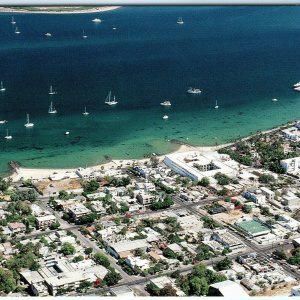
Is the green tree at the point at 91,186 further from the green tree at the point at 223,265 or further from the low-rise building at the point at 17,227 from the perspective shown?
the green tree at the point at 223,265

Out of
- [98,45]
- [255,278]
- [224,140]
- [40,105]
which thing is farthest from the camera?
[98,45]

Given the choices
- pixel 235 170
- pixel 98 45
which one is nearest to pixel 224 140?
pixel 235 170

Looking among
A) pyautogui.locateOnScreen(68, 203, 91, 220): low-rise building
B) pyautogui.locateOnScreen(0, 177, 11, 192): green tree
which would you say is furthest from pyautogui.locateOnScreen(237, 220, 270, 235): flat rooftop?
pyautogui.locateOnScreen(0, 177, 11, 192): green tree

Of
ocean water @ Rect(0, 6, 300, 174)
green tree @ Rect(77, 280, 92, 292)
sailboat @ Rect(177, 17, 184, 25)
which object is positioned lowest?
ocean water @ Rect(0, 6, 300, 174)

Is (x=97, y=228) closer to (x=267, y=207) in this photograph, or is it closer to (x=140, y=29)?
(x=267, y=207)

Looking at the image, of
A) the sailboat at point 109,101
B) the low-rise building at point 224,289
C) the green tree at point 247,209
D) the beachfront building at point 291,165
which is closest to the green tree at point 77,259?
the low-rise building at point 224,289

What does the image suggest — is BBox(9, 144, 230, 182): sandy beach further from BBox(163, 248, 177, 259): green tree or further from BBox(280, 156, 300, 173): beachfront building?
BBox(163, 248, 177, 259): green tree
